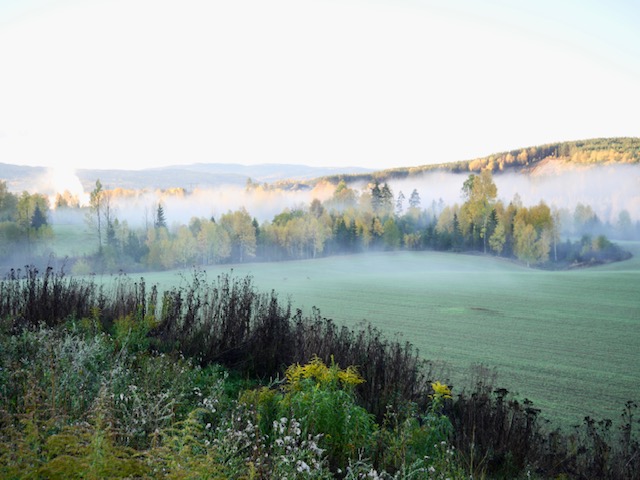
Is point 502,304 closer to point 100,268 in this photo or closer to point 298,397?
point 298,397

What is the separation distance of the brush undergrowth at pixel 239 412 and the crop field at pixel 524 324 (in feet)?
6.30

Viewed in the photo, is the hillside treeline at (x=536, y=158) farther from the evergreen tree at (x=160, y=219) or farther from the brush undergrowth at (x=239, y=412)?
the brush undergrowth at (x=239, y=412)

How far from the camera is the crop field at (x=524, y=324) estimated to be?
31.9 ft

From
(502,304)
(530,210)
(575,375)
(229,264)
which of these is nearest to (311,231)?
(229,264)

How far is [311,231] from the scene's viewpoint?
168ft

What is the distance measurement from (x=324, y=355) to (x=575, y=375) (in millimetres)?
6178

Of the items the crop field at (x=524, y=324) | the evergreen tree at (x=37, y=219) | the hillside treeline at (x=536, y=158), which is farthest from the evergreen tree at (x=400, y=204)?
the evergreen tree at (x=37, y=219)

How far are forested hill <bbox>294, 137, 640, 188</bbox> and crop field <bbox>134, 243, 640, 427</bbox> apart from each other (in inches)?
816

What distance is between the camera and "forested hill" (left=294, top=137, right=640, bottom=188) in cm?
4925

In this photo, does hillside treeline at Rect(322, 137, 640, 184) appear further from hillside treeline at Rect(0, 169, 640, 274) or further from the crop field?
the crop field

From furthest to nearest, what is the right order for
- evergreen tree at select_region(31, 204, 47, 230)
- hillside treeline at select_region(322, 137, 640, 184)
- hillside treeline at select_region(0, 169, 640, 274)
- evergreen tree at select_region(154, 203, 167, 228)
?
hillside treeline at select_region(322, 137, 640, 184) → evergreen tree at select_region(154, 203, 167, 228) → hillside treeline at select_region(0, 169, 640, 274) → evergreen tree at select_region(31, 204, 47, 230)

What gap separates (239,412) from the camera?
4.56m

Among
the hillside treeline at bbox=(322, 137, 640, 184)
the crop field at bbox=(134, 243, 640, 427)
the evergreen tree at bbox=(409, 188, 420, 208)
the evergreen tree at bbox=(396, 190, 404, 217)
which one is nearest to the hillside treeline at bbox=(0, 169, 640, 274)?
the evergreen tree at bbox=(409, 188, 420, 208)

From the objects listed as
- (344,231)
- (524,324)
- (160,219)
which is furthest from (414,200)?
(524,324)
